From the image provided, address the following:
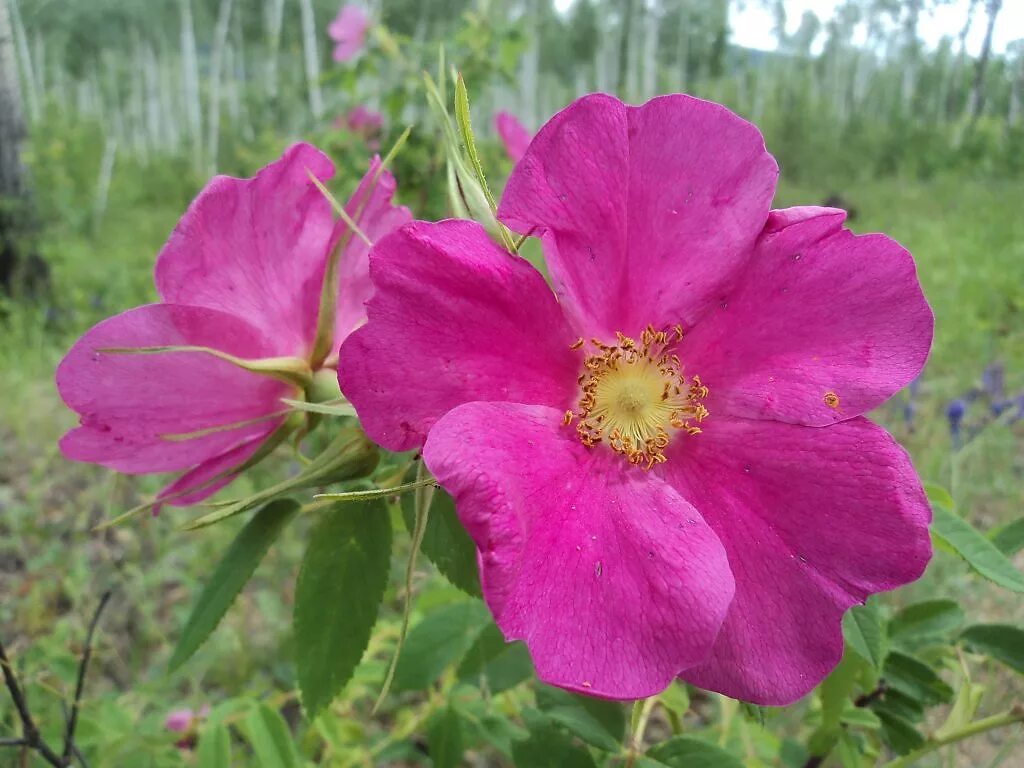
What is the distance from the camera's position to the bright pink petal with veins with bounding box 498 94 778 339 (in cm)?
47

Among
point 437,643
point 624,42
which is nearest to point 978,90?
point 437,643

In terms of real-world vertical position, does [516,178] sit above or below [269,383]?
above

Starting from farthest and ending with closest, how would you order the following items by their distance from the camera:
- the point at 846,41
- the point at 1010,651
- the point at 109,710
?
the point at 846,41 < the point at 109,710 < the point at 1010,651

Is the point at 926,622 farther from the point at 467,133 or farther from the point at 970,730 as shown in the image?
the point at 467,133

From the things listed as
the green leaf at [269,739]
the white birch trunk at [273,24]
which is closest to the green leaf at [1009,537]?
the green leaf at [269,739]

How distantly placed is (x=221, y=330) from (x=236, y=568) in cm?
19

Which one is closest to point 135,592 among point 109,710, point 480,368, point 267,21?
point 109,710

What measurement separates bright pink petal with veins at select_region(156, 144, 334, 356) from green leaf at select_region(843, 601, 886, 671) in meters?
0.46

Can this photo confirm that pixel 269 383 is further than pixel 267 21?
No

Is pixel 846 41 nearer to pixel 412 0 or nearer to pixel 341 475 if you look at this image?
pixel 412 0

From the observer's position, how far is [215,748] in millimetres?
881

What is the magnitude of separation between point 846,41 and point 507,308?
2533 centimetres

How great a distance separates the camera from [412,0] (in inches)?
526

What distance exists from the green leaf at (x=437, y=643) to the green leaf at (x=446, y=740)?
56mm
